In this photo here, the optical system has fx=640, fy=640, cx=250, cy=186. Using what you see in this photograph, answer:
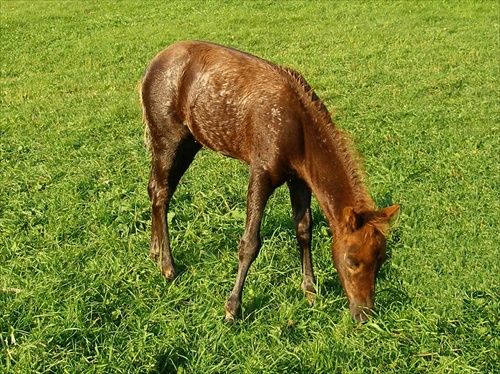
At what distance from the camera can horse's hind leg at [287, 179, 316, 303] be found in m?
5.09

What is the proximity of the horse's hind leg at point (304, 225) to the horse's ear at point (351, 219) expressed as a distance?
2.99ft

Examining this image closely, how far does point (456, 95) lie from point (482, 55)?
117 inches

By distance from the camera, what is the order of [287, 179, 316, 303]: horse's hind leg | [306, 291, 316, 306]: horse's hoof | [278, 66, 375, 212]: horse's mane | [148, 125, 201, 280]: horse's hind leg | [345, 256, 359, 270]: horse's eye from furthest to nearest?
[148, 125, 201, 280]: horse's hind leg, [287, 179, 316, 303]: horse's hind leg, [306, 291, 316, 306]: horse's hoof, [278, 66, 375, 212]: horse's mane, [345, 256, 359, 270]: horse's eye

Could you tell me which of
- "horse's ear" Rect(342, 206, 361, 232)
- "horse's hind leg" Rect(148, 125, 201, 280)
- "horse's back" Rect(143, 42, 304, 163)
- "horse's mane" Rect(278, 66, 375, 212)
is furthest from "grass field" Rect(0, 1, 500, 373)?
"horse's back" Rect(143, 42, 304, 163)

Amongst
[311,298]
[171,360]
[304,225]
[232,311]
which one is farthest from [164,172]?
[171,360]

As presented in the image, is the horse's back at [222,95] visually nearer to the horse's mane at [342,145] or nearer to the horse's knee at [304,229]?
the horse's mane at [342,145]

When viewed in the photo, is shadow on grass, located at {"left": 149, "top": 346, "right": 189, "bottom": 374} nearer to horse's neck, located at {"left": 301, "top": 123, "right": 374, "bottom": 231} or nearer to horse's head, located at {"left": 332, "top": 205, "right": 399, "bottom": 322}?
horse's head, located at {"left": 332, "top": 205, "right": 399, "bottom": 322}

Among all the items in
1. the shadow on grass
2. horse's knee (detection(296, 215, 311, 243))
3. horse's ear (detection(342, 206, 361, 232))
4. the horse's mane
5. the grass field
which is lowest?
the grass field

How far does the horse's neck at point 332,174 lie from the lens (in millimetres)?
4430

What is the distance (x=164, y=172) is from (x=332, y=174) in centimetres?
178

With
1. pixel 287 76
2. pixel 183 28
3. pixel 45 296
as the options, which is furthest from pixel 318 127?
pixel 183 28

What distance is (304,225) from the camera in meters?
5.11

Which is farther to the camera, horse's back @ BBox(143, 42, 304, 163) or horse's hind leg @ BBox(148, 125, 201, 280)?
horse's hind leg @ BBox(148, 125, 201, 280)

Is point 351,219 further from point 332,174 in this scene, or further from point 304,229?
point 304,229
